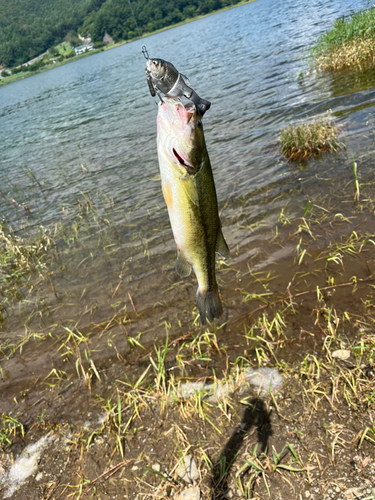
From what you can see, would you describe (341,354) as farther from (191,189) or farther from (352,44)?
(352,44)

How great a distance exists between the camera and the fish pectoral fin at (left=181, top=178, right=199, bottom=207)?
2158mm

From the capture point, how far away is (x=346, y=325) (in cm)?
414

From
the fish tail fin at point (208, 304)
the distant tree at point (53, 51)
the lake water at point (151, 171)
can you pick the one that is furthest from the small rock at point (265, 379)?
the distant tree at point (53, 51)

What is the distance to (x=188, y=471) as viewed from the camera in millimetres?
3111

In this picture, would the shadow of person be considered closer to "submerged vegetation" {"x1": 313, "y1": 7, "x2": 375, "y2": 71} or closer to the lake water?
the lake water

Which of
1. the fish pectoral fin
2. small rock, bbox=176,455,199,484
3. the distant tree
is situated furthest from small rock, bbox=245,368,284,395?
the distant tree

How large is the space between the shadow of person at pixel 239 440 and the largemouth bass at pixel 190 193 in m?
1.42

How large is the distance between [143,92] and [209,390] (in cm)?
2509

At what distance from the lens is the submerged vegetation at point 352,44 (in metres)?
13.8

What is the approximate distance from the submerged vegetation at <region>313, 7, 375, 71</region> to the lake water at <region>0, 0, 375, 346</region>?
850 millimetres

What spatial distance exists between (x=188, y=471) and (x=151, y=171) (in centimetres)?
989

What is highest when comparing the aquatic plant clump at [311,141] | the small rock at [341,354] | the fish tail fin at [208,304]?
the fish tail fin at [208,304]

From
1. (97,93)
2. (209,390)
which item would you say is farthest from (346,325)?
(97,93)

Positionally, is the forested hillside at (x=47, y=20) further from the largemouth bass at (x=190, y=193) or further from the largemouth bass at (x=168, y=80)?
the largemouth bass at (x=190, y=193)
